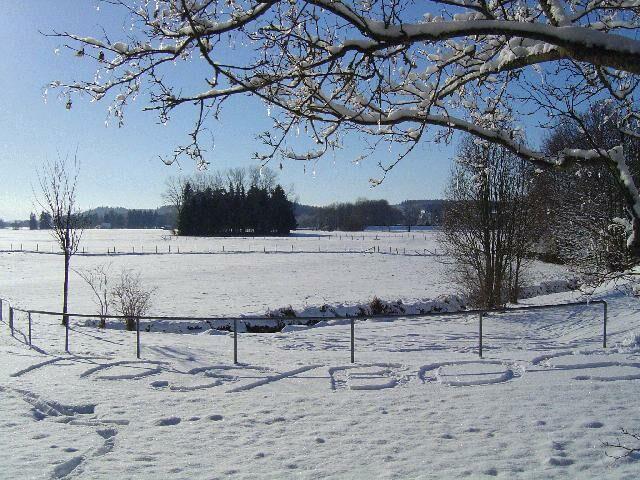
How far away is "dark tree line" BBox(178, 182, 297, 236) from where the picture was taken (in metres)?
94.1

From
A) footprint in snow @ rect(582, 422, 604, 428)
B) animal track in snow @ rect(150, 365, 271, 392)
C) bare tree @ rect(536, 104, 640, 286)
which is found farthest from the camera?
bare tree @ rect(536, 104, 640, 286)

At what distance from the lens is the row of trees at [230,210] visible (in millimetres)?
94062

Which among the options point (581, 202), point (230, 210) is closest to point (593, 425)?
point (581, 202)

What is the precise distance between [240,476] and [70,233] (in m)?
16.8

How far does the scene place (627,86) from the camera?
616 cm

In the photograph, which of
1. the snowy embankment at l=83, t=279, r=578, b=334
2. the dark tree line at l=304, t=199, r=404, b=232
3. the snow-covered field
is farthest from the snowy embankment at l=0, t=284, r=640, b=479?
the dark tree line at l=304, t=199, r=404, b=232

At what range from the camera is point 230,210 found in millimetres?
94188

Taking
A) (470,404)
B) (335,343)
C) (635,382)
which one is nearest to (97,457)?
(470,404)

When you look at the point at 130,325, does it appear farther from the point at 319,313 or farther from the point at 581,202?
the point at 581,202

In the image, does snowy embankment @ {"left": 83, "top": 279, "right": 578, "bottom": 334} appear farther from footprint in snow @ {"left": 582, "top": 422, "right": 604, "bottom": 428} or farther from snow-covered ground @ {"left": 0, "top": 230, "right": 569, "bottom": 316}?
footprint in snow @ {"left": 582, "top": 422, "right": 604, "bottom": 428}

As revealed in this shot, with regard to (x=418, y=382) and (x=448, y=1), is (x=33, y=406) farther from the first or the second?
(x=448, y=1)

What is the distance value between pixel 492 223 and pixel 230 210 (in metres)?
77.9

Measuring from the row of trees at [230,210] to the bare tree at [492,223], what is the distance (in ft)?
250

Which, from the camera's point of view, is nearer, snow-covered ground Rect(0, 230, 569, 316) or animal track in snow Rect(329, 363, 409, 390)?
animal track in snow Rect(329, 363, 409, 390)
